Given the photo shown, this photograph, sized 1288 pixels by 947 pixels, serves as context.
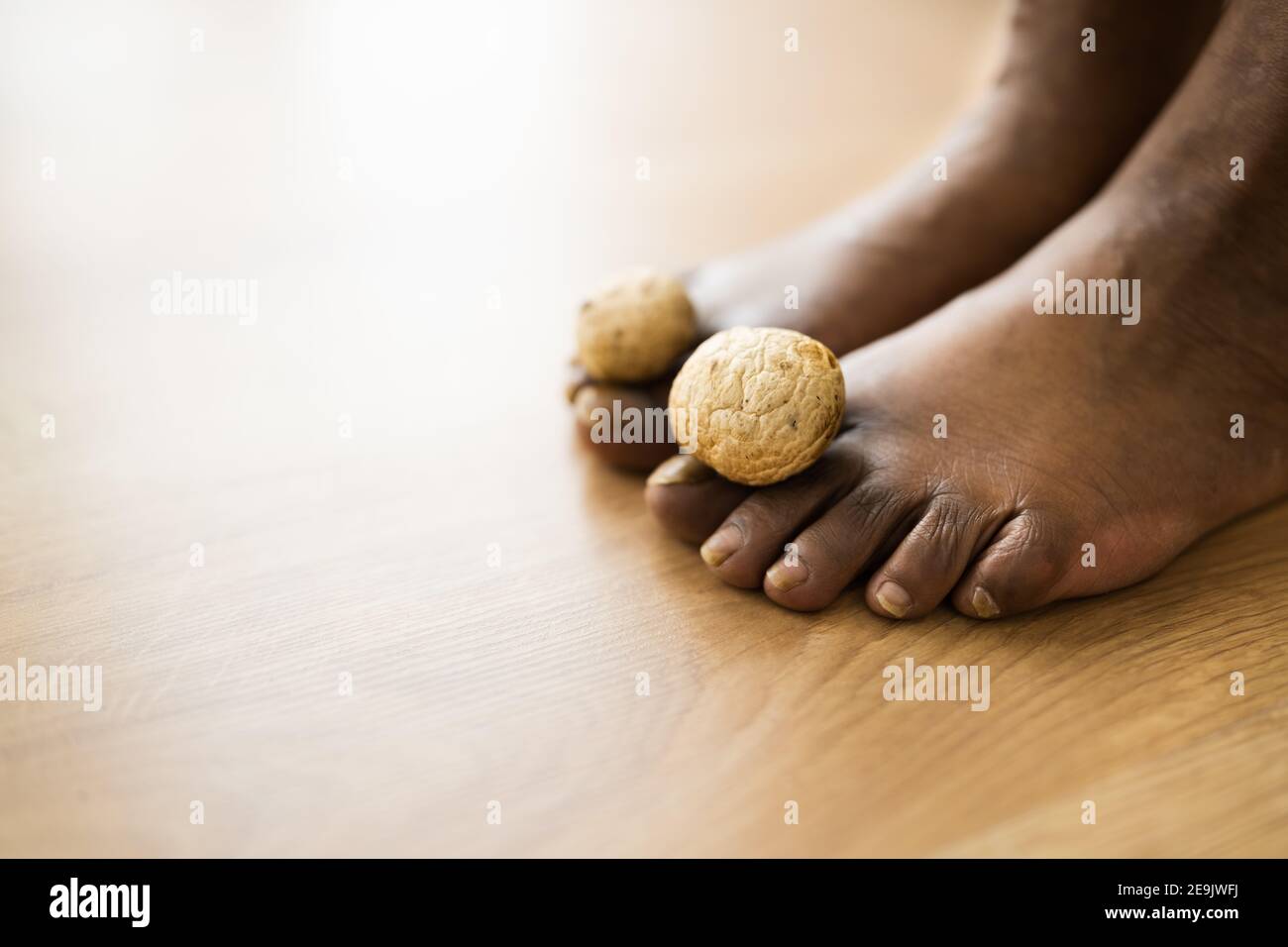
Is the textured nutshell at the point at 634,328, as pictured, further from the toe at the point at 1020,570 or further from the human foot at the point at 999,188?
the toe at the point at 1020,570

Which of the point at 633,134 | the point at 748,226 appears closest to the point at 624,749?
the point at 748,226

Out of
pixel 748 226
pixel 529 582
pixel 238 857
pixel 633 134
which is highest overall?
pixel 633 134

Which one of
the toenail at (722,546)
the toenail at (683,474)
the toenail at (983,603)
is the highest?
the toenail at (683,474)

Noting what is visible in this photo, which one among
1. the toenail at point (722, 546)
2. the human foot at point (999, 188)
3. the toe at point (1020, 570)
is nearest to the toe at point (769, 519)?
the toenail at point (722, 546)

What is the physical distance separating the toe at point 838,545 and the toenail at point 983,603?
69 mm

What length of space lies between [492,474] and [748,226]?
556 mm

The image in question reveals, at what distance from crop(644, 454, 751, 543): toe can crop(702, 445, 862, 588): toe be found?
0.04 feet

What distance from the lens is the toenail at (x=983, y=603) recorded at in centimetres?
77

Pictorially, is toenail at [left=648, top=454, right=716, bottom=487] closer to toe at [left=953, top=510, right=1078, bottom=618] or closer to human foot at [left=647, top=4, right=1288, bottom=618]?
human foot at [left=647, top=4, right=1288, bottom=618]

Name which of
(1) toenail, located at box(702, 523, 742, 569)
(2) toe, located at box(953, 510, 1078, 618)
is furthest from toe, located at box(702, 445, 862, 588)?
(2) toe, located at box(953, 510, 1078, 618)

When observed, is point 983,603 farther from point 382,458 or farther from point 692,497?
point 382,458

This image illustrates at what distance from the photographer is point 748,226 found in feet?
4.54

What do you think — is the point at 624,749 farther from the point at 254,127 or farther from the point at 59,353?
the point at 254,127

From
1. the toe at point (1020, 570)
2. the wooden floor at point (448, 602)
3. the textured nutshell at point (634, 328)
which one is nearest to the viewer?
Result: the wooden floor at point (448, 602)
